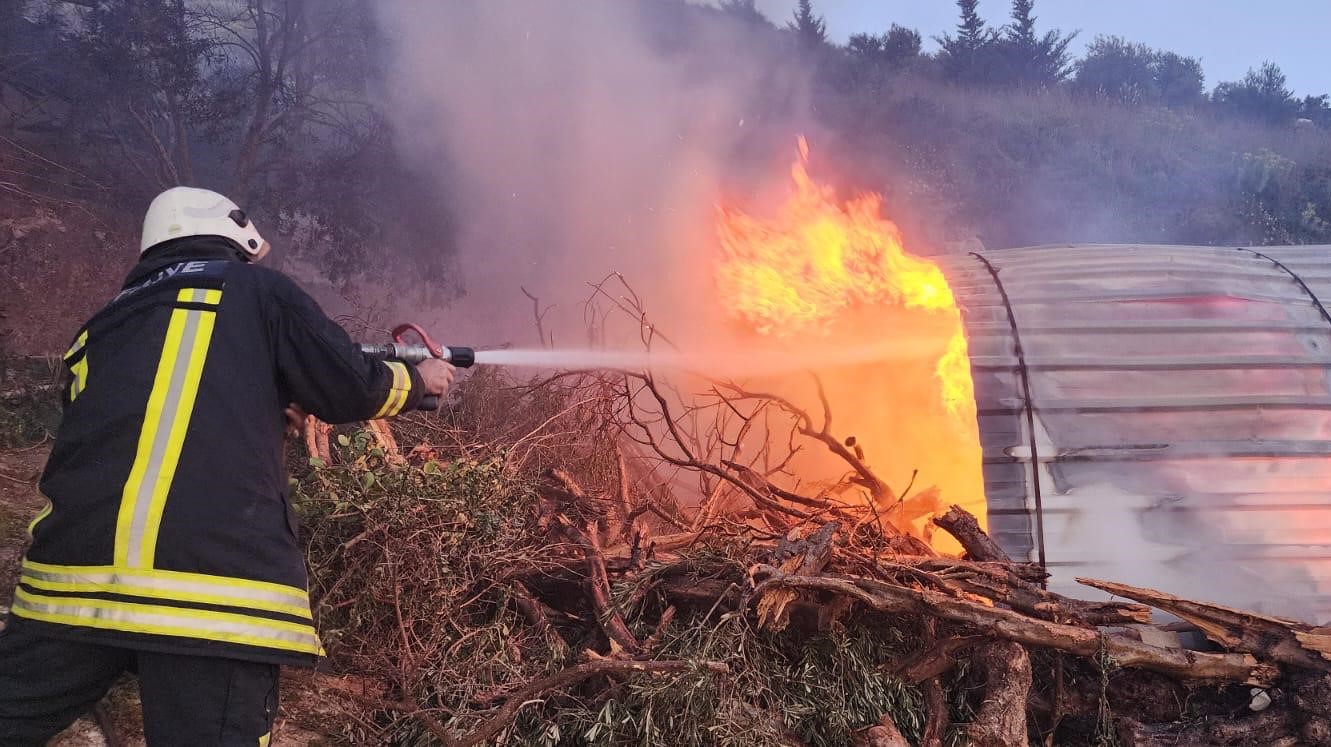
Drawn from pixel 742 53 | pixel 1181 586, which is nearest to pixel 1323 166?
pixel 742 53

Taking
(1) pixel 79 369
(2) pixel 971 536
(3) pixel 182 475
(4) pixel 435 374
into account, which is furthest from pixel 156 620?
(2) pixel 971 536

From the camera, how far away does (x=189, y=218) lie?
2369 millimetres

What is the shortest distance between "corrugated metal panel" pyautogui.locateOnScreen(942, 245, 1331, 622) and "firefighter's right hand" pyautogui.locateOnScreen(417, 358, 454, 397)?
10.1ft

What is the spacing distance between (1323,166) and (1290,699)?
767 inches

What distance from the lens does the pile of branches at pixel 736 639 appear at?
2871mm

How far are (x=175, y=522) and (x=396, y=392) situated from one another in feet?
2.25

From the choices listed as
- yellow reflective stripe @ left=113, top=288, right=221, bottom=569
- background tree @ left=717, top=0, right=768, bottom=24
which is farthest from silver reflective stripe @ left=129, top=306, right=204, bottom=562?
background tree @ left=717, top=0, right=768, bottom=24

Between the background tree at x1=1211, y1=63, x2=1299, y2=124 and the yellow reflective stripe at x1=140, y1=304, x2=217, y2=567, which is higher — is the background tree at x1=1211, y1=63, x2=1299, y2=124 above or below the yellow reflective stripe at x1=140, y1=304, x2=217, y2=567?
above

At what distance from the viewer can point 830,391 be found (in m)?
5.58

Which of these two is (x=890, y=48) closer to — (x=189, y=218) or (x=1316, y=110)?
(x=1316, y=110)

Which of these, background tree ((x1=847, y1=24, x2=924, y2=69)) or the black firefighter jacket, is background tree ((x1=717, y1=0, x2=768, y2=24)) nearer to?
background tree ((x1=847, y1=24, x2=924, y2=69))

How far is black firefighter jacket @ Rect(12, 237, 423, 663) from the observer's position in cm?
199

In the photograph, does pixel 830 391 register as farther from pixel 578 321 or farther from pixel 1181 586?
pixel 578 321

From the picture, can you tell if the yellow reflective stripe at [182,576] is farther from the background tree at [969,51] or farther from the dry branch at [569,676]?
the background tree at [969,51]
